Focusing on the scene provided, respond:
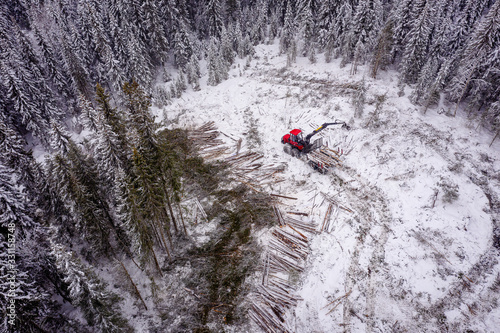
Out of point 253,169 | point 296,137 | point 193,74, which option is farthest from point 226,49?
point 253,169

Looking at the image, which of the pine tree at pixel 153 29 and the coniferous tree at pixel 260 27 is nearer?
the pine tree at pixel 153 29

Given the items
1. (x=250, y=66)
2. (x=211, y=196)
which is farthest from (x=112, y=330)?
(x=250, y=66)

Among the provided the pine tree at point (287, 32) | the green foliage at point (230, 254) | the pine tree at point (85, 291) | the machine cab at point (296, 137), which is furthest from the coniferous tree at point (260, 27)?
the pine tree at point (85, 291)

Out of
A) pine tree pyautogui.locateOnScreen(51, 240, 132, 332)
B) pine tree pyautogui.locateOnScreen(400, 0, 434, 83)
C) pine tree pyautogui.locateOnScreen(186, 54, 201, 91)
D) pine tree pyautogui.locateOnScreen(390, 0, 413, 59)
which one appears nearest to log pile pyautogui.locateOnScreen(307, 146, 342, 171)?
pine tree pyautogui.locateOnScreen(400, 0, 434, 83)

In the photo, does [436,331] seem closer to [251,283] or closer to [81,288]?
[251,283]

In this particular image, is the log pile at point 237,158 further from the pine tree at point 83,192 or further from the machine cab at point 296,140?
the pine tree at point 83,192

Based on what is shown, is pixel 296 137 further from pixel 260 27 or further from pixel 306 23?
pixel 260 27
